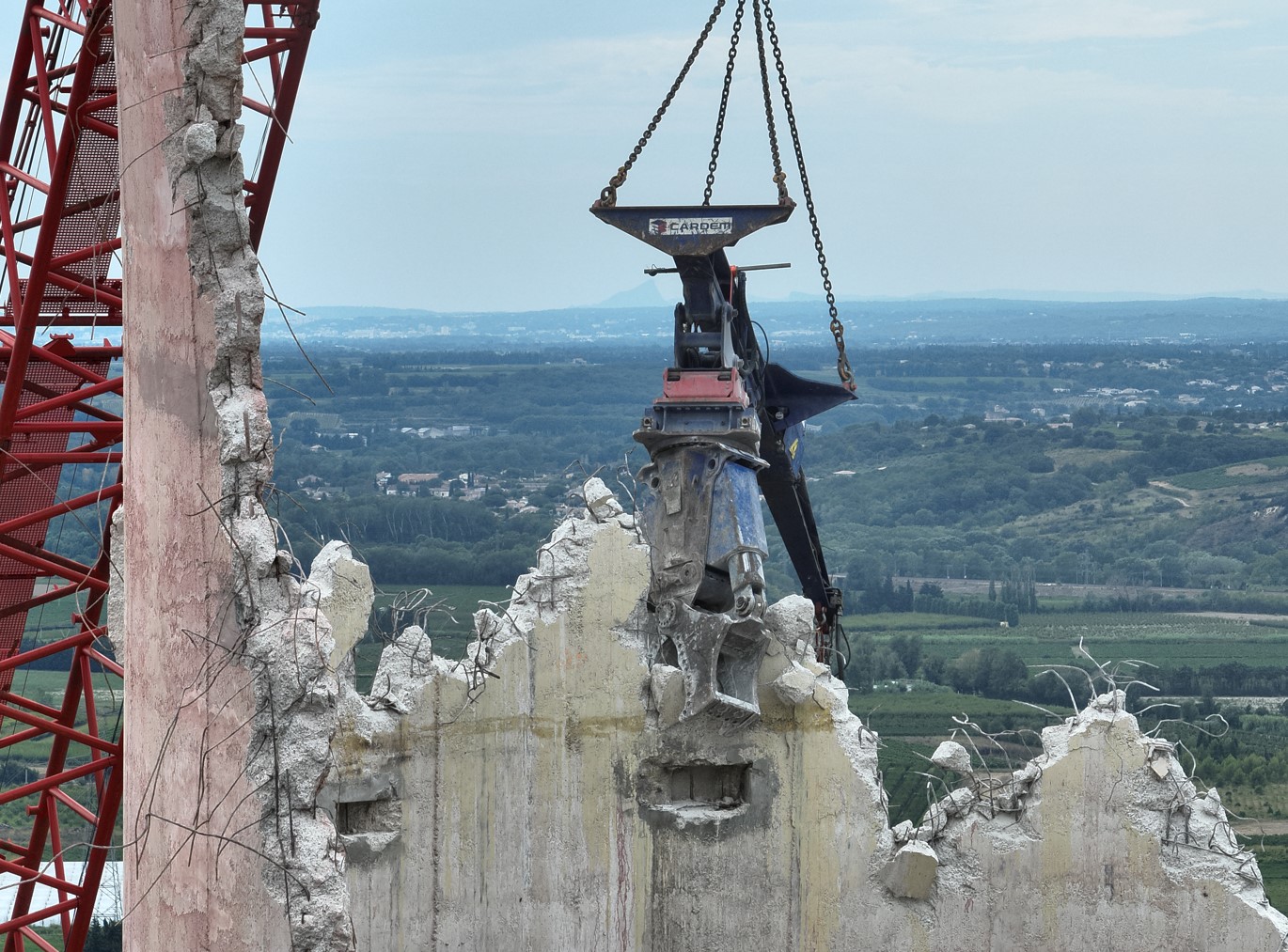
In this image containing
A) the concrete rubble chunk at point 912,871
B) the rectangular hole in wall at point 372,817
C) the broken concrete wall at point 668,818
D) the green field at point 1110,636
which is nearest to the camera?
the broken concrete wall at point 668,818

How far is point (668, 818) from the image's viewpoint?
Result: 12.7 m

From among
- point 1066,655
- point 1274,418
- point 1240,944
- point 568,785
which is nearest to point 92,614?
point 568,785

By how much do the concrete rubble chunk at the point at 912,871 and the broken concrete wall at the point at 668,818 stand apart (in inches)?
0.5

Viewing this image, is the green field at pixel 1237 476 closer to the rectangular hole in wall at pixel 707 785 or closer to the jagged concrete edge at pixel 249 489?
the rectangular hole in wall at pixel 707 785

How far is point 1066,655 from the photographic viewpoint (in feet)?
162

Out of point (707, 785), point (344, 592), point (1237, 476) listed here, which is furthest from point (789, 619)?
point (1237, 476)

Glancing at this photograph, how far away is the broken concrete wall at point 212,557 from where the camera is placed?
8297 millimetres

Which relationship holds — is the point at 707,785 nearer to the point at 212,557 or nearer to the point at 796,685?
the point at 796,685

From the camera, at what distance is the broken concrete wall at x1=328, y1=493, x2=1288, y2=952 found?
12.1 m

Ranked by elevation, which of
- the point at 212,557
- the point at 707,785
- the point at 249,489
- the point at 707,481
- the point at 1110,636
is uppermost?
the point at 707,481

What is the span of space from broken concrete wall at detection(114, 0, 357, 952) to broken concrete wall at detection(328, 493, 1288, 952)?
378 cm

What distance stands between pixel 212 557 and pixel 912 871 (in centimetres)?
568

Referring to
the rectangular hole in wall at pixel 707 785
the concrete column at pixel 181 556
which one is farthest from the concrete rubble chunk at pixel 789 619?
the concrete column at pixel 181 556

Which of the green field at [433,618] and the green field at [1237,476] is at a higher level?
the green field at [1237,476]
